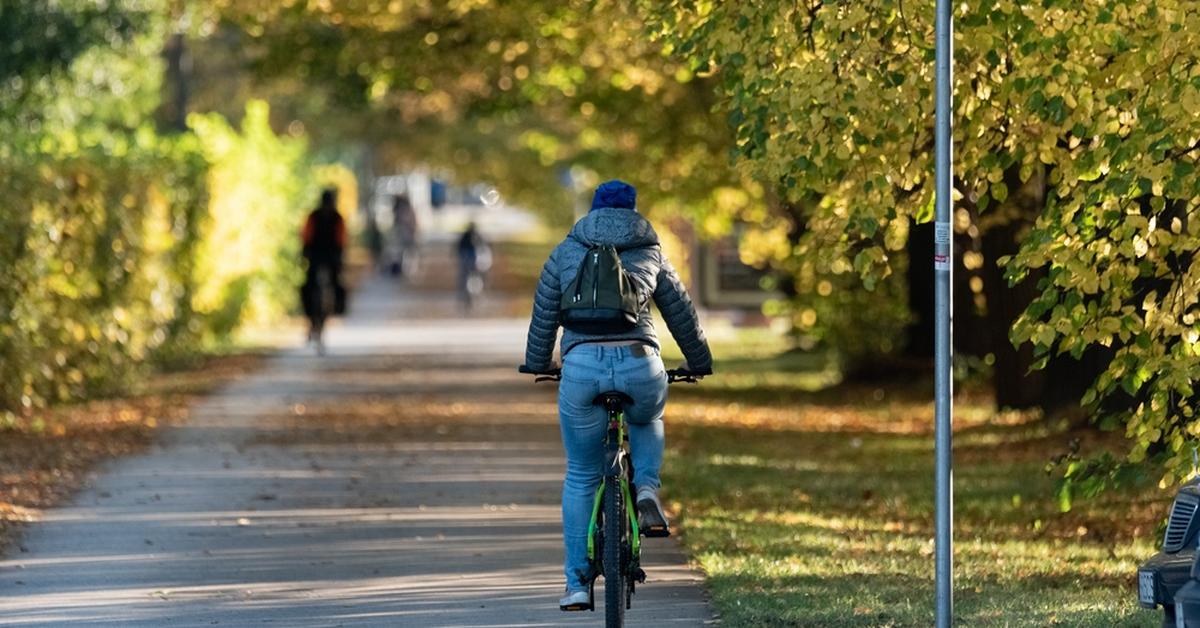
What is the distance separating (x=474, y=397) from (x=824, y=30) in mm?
12707

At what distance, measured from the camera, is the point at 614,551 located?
8.12 meters

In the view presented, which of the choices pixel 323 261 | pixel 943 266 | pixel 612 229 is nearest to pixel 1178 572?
pixel 943 266

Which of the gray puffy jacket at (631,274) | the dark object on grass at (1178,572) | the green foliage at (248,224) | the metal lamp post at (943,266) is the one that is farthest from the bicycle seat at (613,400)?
the green foliage at (248,224)

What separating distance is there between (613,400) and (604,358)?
0.51 feet

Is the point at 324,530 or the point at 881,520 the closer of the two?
the point at 324,530

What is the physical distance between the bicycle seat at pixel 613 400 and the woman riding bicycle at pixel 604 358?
0.02m

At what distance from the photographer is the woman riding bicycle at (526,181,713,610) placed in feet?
27.3

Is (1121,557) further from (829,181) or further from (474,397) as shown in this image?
(474,397)

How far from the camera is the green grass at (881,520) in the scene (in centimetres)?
936

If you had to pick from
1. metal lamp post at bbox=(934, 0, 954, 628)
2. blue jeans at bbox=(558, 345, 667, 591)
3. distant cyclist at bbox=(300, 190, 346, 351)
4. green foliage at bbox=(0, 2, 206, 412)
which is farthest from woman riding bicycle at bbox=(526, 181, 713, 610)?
distant cyclist at bbox=(300, 190, 346, 351)

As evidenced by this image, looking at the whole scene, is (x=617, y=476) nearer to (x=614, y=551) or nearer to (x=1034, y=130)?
(x=614, y=551)

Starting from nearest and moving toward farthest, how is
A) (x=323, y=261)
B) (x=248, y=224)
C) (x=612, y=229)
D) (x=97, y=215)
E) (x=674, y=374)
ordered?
1. (x=612, y=229)
2. (x=674, y=374)
3. (x=97, y=215)
4. (x=323, y=261)
5. (x=248, y=224)

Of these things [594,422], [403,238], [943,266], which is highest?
[943,266]

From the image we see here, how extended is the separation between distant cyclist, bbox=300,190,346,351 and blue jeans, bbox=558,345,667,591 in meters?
17.8
